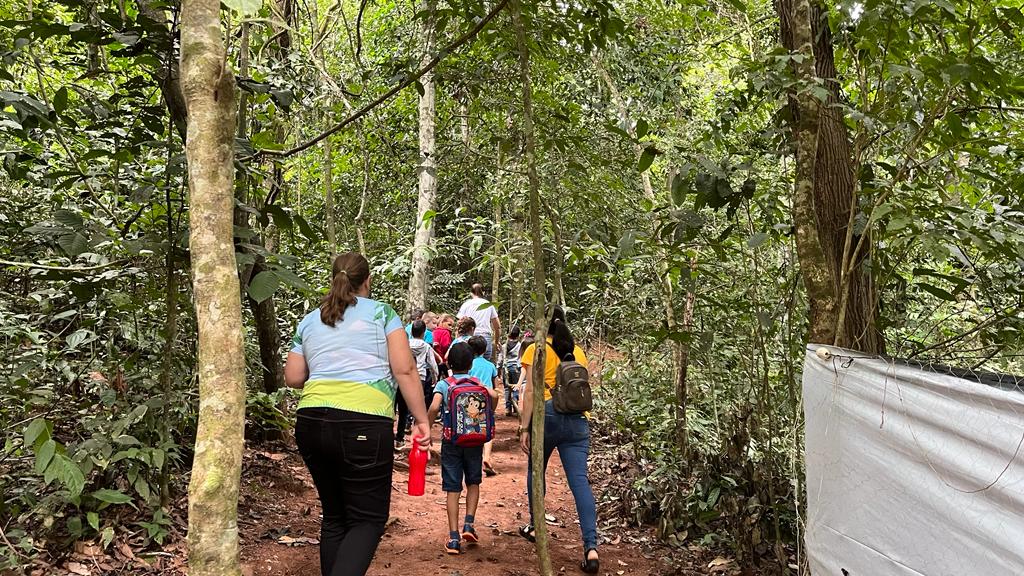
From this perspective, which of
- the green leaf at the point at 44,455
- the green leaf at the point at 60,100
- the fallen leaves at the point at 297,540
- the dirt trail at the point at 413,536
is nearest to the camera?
the green leaf at the point at 44,455

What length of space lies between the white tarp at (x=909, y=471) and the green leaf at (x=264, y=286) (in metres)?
2.48

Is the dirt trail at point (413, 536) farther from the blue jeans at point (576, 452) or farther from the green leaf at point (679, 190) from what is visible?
the green leaf at point (679, 190)

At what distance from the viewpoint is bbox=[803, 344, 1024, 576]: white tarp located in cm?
246

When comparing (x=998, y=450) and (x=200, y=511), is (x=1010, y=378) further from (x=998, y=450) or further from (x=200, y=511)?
(x=200, y=511)

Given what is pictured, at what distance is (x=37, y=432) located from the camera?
Answer: 294cm

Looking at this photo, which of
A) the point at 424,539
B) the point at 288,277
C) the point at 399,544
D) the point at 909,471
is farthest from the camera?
the point at 424,539

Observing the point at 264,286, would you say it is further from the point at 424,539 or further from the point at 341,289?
the point at 424,539

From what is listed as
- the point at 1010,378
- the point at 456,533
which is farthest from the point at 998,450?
the point at 456,533

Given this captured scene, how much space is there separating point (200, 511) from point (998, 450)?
2565 mm

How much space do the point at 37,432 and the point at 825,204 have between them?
4093 mm

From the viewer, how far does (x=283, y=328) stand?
948 cm

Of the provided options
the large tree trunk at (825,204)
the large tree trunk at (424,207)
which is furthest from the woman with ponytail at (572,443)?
the large tree trunk at (424,207)

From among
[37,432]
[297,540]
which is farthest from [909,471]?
[297,540]

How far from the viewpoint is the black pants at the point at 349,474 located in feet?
11.4
